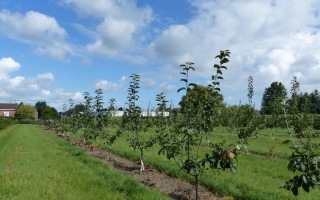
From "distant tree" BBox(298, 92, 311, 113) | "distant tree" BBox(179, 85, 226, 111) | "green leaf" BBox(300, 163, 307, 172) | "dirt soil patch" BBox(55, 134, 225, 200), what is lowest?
"dirt soil patch" BBox(55, 134, 225, 200)

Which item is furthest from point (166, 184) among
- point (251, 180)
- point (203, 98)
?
point (203, 98)

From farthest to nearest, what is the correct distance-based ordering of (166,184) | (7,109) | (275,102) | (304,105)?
(7,109)
(304,105)
(275,102)
(166,184)

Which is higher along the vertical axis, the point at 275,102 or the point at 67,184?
the point at 275,102

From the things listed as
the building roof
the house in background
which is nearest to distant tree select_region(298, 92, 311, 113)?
the house in background

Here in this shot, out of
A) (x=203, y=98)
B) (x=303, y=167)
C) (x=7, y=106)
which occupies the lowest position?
(x=303, y=167)

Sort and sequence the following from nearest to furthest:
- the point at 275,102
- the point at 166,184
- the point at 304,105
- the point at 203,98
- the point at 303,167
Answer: the point at 303,167 → the point at 203,98 → the point at 166,184 → the point at 275,102 → the point at 304,105

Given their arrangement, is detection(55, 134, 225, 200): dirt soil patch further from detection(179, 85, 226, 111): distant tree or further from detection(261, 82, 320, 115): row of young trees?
detection(261, 82, 320, 115): row of young trees

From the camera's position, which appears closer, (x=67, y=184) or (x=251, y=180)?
(x=67, y=184)

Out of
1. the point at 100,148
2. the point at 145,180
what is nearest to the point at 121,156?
the point at 100,148

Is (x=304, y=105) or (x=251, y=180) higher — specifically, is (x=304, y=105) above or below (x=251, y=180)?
above

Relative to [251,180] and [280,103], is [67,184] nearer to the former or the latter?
[251,180]

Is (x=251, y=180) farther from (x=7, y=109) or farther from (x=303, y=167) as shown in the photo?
(x=7, y=109)

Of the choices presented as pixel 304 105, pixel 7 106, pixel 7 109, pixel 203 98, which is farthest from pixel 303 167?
pixel 7 106

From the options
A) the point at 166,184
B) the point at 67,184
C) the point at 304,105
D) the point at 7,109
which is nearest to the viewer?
the point at 67,184
